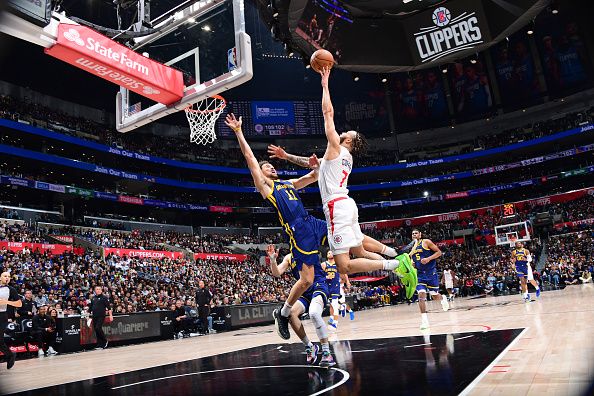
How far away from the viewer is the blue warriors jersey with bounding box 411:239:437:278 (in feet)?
36.7

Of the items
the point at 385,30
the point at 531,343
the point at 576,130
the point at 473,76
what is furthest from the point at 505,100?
the point at 531,343

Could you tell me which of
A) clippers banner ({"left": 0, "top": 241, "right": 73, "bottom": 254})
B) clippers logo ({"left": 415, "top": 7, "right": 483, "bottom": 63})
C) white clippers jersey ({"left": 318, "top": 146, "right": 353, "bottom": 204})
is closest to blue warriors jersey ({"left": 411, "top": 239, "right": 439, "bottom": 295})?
white clippers jersey ({"left": 318, "top": 146, "right": 353, "bottom": 204})

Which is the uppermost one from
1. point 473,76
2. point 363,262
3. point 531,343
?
point 473,76

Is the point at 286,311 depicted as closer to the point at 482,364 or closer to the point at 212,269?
the point at 482,364

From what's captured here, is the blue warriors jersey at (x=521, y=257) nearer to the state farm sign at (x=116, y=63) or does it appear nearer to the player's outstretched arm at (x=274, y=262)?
the player's outstretched arm at (x=274, y=262)

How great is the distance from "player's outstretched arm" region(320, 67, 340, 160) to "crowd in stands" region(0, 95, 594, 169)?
27187 millimetres

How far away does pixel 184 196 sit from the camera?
39.8 metres

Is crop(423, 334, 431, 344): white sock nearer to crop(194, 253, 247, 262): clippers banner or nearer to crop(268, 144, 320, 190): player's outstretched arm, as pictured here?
crop(268, 144, 320, 190): player's outstretched arm

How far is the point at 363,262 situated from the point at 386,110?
4290cm

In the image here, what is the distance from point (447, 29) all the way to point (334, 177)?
17.6m

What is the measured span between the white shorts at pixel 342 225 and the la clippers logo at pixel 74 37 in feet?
17.7

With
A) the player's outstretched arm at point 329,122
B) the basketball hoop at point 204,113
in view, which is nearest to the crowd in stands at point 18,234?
the basketball hoop at point 204,113

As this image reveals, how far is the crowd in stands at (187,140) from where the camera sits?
29375 millimetres

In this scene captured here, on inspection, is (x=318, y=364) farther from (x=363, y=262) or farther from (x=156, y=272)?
(x=156, y=272)
